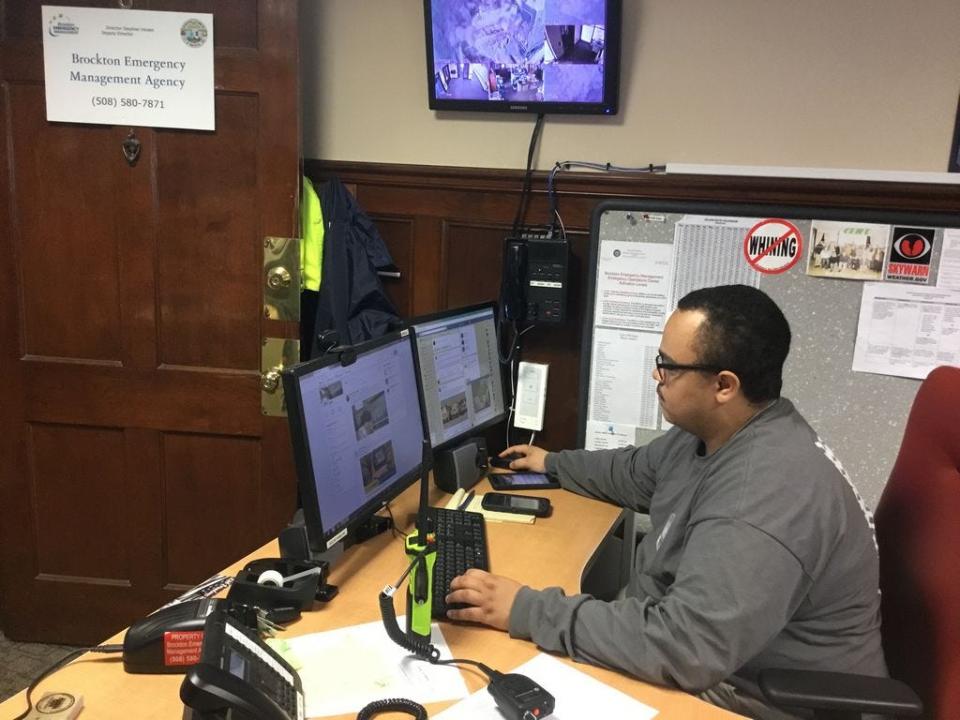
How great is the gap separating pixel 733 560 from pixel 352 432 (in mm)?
764

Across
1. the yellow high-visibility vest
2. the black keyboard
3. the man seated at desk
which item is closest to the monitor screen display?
the black keyboard

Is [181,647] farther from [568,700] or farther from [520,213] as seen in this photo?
[520,213]

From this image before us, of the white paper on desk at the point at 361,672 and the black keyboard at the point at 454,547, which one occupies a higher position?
the black keyboard at the point at 454,547

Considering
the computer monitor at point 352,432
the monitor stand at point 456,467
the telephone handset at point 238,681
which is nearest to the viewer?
the telephone handset at point 238,681

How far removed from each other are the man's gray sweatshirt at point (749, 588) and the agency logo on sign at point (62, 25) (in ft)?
6.65

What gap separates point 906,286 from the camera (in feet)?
6.98

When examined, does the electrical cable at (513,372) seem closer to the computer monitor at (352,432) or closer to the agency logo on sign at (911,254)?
the computer monitor at (352,432)

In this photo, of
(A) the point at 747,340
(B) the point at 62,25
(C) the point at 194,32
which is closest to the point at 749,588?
(A) the point at 747,340

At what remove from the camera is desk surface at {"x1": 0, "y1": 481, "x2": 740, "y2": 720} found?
1182 millimetres

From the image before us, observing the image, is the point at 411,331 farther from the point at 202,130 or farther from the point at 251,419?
the point at 202,130

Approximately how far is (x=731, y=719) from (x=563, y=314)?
133 centimetres

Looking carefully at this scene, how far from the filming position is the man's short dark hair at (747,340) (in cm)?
145

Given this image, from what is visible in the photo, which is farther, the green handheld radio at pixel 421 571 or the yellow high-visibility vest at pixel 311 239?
the yellow high-visibility vest at pixel 311 239

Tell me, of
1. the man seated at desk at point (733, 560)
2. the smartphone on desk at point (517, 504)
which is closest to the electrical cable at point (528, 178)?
the smartphone on desk at point (517, 504)
